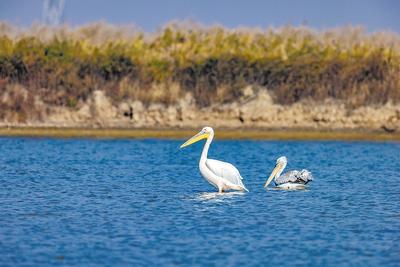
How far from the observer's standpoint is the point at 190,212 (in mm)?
12438

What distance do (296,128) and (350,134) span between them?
1.44 meters

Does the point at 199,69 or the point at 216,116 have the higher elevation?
the point at 199,69

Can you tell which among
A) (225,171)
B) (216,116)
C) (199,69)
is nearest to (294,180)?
(225,171)

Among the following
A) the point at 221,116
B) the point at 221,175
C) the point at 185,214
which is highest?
the point at 221,116

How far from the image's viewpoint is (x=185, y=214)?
12258 mm

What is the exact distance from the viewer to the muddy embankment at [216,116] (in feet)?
88.1

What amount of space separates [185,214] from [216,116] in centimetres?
1504

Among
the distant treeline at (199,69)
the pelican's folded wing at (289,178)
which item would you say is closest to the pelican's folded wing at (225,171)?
the pelican's folded wing at (289,178)

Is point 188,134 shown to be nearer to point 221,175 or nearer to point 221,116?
point 221,116

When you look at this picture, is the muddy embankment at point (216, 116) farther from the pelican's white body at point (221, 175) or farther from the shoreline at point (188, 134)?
the pelican's white body at point (221, 175)

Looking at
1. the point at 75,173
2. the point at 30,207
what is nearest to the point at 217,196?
the point at 30,207

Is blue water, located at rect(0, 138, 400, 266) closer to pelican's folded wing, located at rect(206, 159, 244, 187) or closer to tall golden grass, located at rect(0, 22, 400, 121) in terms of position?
pelican's folded wing, located at rect(206, 159, 244, 187)

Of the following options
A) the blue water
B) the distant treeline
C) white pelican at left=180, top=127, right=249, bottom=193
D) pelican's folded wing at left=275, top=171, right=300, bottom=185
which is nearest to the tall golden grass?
the distant treeline

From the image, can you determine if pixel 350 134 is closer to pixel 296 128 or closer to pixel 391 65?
pixel 296 128
